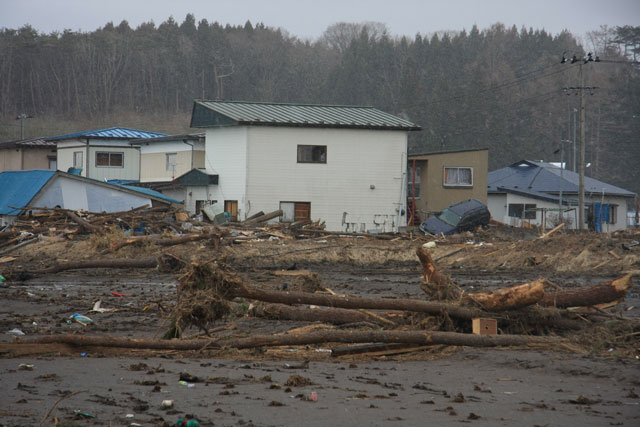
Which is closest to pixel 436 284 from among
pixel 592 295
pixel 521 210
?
pixel 592 295

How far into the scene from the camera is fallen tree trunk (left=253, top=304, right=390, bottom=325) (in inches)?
448

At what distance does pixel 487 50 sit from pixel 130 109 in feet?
146

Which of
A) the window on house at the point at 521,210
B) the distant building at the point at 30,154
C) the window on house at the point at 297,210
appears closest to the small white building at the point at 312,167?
the window on house at the point at 297,210

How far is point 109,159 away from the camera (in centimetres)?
4709

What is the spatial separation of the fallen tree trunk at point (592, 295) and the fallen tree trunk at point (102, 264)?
1425 centimetres

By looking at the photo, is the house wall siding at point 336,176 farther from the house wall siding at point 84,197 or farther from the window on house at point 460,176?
the house wall siding at point 84,197

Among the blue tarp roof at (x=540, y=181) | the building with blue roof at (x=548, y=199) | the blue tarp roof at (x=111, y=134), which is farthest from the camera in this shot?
the blue tarp roof at (x=540, y=181)

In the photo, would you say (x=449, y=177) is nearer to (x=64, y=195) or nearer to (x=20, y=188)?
(x=64, y=195)

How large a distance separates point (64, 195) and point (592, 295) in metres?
28.0

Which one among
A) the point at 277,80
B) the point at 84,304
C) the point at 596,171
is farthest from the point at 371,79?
the point at 84,304

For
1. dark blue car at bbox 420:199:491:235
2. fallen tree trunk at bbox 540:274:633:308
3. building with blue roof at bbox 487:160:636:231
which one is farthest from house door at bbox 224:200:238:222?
fallen tree trunk at bbox 540:274:633:308

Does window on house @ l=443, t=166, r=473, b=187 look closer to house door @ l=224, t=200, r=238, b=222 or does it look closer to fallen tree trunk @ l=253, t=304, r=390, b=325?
house door @ l=224, t=200, r=238, b=222

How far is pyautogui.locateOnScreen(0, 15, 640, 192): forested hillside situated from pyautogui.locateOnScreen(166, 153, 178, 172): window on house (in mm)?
37107

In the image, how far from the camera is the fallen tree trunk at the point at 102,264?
23.0 m
